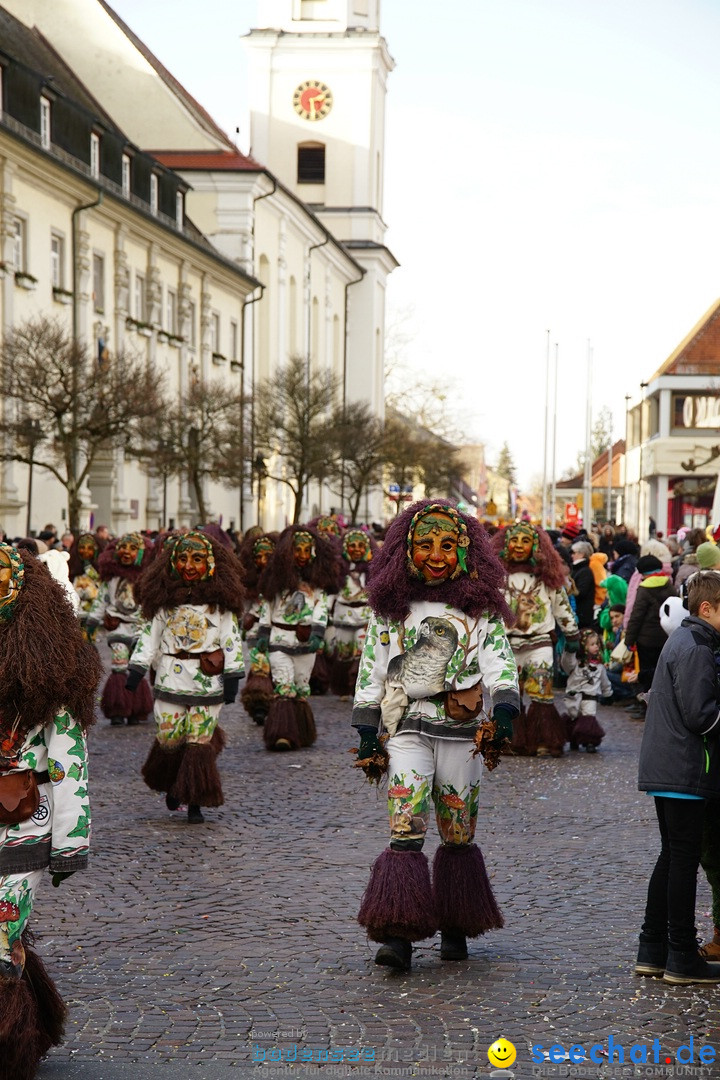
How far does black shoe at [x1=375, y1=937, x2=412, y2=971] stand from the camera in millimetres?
6719

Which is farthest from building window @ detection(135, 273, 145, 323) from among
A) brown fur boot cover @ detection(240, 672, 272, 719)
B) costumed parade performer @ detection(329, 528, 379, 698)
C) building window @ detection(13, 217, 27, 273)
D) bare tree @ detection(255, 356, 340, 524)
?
brown fur boot cover @ detection(240, 672, 272, 719)

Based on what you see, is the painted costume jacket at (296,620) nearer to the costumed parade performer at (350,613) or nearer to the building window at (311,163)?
the costumed parade performer at (350,613)

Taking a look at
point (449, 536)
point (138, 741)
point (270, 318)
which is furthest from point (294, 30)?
point (449, 536)

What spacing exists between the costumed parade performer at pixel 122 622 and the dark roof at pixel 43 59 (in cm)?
3031

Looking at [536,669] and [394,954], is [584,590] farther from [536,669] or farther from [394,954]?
[394,954]

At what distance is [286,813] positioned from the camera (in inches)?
428

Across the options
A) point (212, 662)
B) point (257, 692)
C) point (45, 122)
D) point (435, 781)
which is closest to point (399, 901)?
point (435, 781)

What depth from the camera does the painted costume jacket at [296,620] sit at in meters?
14.5

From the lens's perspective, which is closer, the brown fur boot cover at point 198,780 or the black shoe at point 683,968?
the black shoe at point 683,968

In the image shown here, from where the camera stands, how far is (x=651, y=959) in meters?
6.70

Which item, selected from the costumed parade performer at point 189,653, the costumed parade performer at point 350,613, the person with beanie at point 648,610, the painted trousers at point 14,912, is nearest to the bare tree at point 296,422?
the costumed parade performer at point 350,613

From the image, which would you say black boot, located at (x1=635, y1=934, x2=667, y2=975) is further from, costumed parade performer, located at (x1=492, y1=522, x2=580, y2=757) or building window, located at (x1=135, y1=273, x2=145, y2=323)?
building window, located at (x1=135, y1=273, x2=145, y2=323)

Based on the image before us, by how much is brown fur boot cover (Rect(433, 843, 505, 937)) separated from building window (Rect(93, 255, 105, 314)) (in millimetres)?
35334

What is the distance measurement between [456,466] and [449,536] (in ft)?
210
